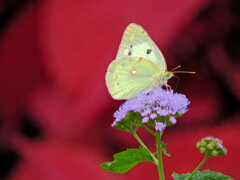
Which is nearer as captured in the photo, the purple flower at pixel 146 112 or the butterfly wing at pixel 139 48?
the purple flower at pixel 146 112

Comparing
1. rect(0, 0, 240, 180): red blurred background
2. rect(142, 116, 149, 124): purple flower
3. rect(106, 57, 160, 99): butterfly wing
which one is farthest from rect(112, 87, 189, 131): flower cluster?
rect(0, 0, 240, 180): red blurred background

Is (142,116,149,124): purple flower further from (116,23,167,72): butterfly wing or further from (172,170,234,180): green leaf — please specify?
(116,23,167,72): butterfly wing

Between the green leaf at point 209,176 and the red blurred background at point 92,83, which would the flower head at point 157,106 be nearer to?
the green leaf at point 209,176

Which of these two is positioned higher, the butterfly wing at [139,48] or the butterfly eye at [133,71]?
the butterfly wing at [139,48]

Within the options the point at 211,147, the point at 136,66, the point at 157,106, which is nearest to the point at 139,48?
the point at 136,66

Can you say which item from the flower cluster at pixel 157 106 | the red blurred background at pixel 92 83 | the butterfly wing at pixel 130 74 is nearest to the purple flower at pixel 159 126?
the flower cluster at pixel 157 106

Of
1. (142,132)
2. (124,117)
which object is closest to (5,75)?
(142,132)
